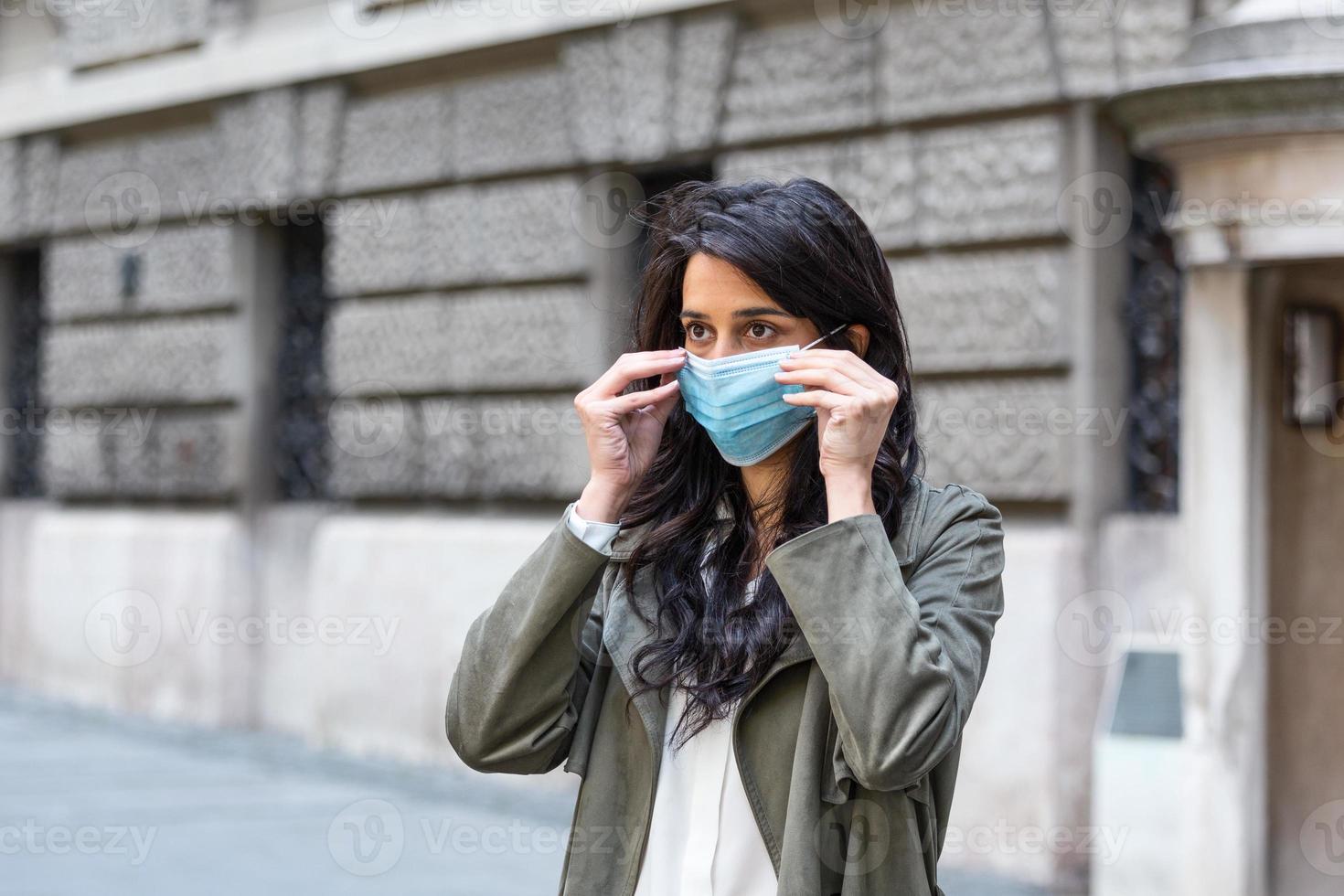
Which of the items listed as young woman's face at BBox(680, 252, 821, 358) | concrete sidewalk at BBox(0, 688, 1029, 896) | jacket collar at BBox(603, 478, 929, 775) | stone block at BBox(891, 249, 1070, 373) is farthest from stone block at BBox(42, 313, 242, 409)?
young woman's face at BBox(680, 252, 821, 358)

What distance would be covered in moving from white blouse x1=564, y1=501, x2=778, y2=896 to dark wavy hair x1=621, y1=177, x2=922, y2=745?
0.11 feet

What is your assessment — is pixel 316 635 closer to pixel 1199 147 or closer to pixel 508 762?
pixel 1199 147

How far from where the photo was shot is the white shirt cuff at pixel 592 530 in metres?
2.28

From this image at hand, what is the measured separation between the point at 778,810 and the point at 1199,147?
383cm

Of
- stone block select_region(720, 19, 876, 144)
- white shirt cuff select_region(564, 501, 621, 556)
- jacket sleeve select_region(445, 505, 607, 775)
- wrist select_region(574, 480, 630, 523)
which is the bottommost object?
jacket sleeve select_region(445, 505, 607, 775)

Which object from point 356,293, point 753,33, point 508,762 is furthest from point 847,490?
point 356,293

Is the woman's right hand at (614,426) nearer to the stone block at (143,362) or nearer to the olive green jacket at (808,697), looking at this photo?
the olive green jacket at (808,697)

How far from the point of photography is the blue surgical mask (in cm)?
224

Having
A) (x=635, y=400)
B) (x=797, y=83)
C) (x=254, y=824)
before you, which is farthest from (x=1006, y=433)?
(x=635, y=400)

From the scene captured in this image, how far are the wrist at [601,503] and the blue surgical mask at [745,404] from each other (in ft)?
0.49

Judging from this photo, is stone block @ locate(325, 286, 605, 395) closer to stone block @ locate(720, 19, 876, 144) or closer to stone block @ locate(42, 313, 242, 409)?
stone block @ locate(42, 313, 242, 409)

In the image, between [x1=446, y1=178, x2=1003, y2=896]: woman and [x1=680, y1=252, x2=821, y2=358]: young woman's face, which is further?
[x1=680, y1=252, x2=821, y2=358]: young woman's face

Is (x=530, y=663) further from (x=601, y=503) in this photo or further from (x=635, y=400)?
(x=635, y=400)

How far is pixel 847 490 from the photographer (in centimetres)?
211
